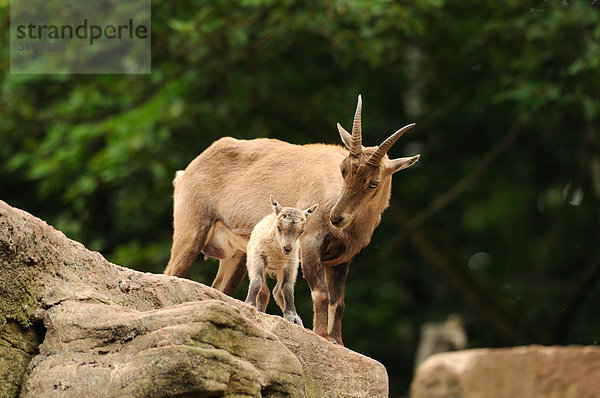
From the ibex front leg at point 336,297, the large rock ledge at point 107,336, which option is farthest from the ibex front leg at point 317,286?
the large rock ledge at point 107,336

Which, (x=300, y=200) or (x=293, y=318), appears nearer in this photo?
(x=293, y=318)

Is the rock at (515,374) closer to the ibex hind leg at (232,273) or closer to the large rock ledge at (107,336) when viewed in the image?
the ibex hind leg at (232,273)

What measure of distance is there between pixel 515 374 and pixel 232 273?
2776mm

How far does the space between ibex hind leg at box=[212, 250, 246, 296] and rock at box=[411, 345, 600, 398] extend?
1.92 metres

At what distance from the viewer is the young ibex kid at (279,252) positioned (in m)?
7.39

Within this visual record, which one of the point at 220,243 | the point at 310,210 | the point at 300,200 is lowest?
the point at 310,210

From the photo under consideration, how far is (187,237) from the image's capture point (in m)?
8.91

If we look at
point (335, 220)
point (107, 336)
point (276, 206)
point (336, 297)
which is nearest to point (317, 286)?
point (336, 297)

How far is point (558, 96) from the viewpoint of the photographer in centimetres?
1495

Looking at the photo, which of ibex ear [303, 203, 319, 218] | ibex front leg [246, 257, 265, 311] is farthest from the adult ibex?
ibex front leg [246, 257, 265, 311]

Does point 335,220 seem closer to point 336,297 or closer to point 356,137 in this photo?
point 356,137

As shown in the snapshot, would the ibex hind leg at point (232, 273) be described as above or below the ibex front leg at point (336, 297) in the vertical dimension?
above

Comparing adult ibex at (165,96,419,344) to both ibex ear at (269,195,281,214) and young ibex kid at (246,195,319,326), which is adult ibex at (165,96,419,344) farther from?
ibex ear at (269,195,281,214)

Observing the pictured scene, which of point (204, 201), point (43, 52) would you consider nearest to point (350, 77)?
point (43, 52)
